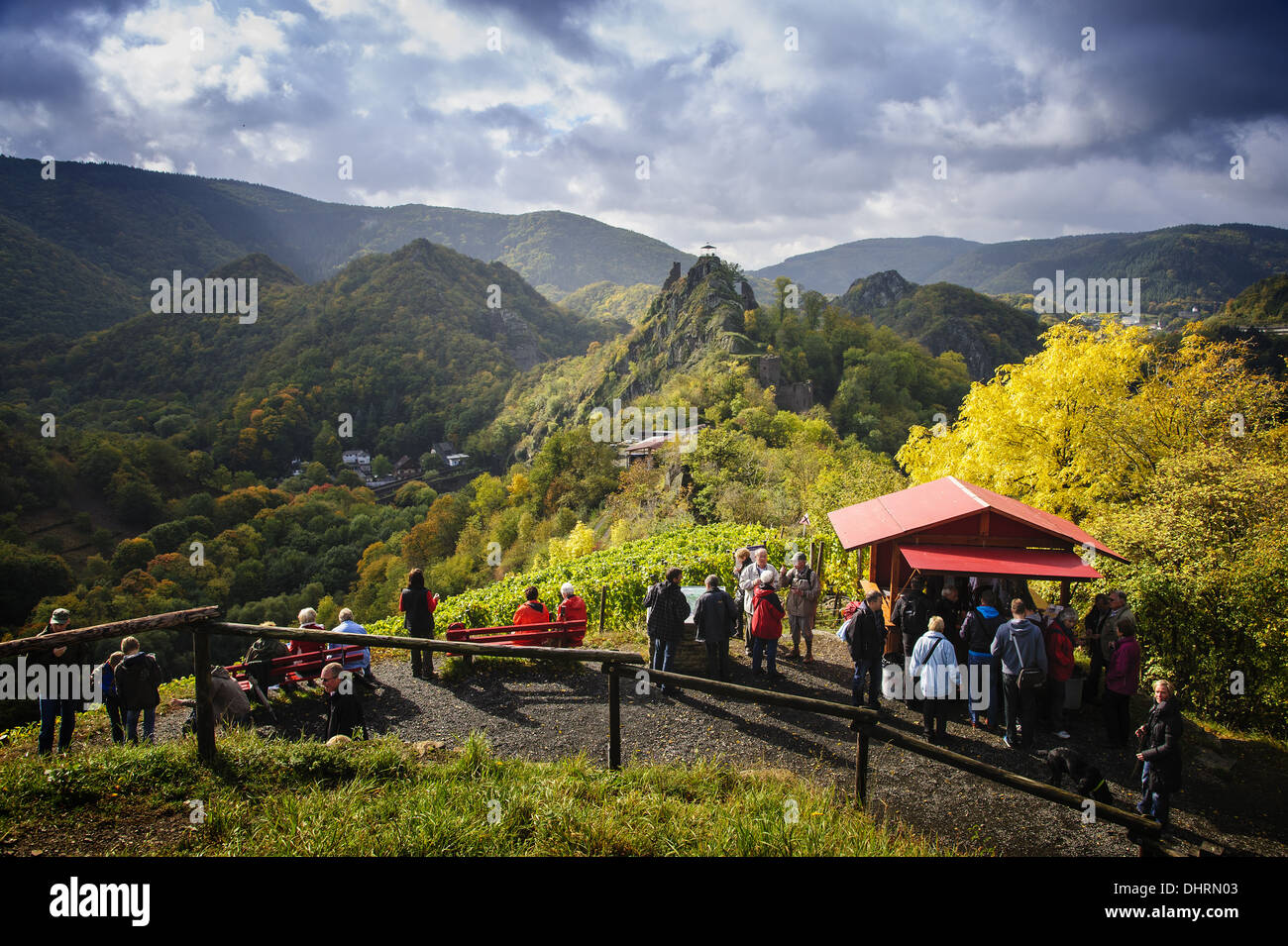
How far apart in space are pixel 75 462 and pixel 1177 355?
9030cm

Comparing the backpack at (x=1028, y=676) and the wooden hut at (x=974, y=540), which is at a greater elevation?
the wooden hut at (x=974, y=540)

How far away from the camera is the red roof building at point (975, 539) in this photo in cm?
857

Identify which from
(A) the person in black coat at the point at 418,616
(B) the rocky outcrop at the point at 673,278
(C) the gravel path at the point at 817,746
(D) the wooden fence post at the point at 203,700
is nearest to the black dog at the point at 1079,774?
(C) the gravel path at the point at 817,746

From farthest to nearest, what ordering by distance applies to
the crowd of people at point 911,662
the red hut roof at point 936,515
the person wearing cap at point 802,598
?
the person wearing cap at point 802,598
the red hut roof at point 936,515
the crowd of people at point 911,662

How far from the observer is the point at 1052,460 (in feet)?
52.5

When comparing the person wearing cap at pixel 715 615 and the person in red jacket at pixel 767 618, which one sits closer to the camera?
the person wearing cap at pixel 715 615

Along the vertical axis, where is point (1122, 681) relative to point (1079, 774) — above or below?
above

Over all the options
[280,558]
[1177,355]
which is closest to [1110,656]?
[1177,355]

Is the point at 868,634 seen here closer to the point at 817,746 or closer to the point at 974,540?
the point at 817,746

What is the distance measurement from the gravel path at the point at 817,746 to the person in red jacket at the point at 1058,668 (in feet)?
1.00

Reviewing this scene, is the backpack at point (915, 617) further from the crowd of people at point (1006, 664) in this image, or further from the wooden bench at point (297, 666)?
the wooden bench at point (297, 666)

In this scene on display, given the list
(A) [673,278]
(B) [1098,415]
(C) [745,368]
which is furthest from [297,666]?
(A) [673,278]

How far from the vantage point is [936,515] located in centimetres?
938

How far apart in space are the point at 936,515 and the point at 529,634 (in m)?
6.41
